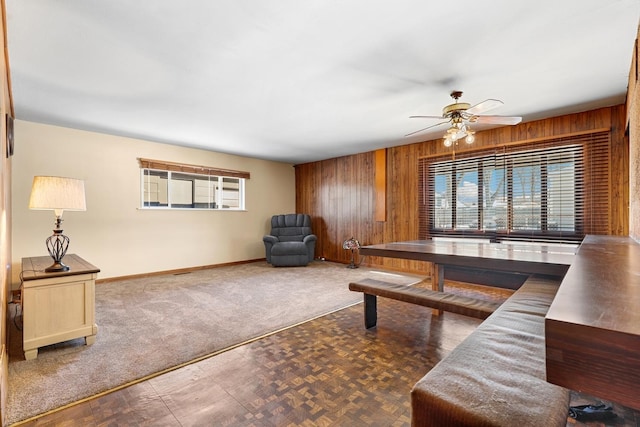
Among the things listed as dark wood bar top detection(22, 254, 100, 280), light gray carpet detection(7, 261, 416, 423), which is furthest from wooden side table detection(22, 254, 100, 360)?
light gray carpet detection(7, 261, 416, 423)

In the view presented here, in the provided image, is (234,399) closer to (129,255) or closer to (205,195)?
(129,255)

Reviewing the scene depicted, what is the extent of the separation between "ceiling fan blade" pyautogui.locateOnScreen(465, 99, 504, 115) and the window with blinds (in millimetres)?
1998

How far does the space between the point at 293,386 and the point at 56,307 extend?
2026mm

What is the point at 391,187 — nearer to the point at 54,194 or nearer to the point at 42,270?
the point at 54,194

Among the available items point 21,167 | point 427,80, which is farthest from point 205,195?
point 427,80

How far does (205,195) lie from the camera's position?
5859 mm

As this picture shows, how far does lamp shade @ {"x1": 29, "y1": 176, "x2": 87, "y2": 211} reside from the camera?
231 centimetres

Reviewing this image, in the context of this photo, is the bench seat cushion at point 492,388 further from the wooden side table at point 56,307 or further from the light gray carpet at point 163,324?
the wooden side table at point 56,307

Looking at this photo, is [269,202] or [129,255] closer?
[129,255]

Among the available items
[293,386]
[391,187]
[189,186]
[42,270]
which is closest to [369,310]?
[293,386]

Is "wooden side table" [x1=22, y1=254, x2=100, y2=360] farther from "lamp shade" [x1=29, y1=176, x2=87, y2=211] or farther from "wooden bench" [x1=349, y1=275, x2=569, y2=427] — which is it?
"wooden bench" [x1=349, y1=275, x2=569, y2=427]

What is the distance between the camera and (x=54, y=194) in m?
2.34

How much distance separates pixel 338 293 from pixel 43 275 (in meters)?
2.96

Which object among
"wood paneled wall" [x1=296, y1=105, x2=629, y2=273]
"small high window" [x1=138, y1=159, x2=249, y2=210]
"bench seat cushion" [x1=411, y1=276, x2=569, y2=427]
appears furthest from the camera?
"small high window" [x1=138, y1=159, x2=249, y2=210]
